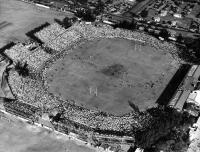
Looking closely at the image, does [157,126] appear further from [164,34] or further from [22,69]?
[164,34]

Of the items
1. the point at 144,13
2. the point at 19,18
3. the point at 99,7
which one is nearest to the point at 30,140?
the point at 19,18

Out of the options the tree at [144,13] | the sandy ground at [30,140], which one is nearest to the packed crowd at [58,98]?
the sandy ground at [30,140]

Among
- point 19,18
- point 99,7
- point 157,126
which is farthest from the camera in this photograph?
point 99,7

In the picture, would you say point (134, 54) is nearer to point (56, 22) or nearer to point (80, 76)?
point (80, 76)

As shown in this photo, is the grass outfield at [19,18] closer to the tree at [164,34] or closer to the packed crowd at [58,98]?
the packed crowd at [58,98]

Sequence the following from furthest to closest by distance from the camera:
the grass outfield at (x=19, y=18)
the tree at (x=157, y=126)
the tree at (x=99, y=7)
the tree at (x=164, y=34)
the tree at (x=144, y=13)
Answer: the tree at (x=99, y=7)
the tree at (x=144, y=13)
the grass outfield at (x=19, y=18)
the tree at (x=164, y=34)
the tree at (x=157, y=126)

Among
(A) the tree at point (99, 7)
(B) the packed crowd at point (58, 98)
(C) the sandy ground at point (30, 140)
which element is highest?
(A) the tree at point (99, 7)

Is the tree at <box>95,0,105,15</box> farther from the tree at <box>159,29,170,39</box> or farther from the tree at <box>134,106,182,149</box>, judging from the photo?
the tree at <box>134,106,182,149</box>

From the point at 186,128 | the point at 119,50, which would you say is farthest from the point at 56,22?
the point at 186,128
